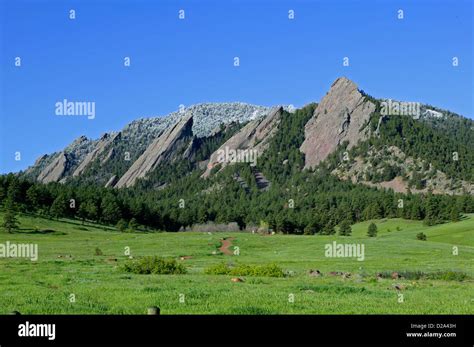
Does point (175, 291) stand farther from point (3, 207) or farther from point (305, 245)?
point (3, 207)

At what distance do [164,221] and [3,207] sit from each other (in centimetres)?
5415

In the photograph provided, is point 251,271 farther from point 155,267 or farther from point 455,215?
point 455,215

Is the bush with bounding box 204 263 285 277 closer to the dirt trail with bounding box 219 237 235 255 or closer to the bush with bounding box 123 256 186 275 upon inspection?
the bush with bounding box 123 256 186 275

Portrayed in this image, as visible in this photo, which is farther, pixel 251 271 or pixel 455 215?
pixel 455 215

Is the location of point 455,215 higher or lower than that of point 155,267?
higher

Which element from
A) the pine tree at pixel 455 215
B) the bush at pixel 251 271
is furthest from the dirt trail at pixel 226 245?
the pine tree at pixel 455 215
